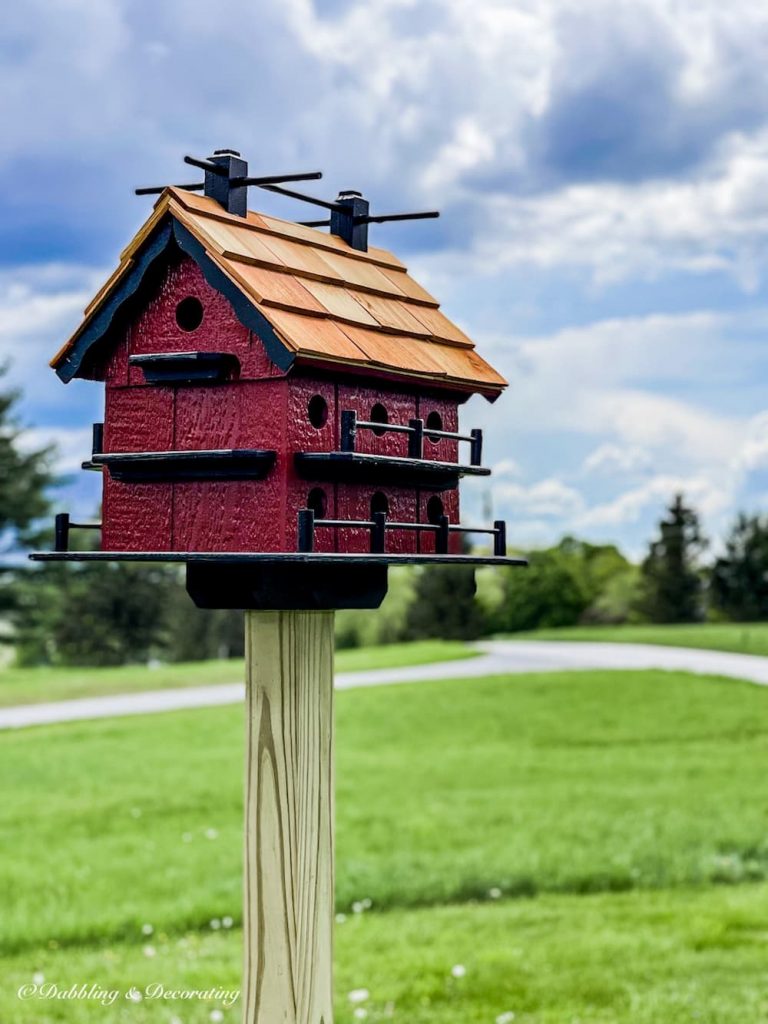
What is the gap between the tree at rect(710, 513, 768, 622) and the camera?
928 inches

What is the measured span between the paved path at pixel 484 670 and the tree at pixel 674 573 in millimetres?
4597

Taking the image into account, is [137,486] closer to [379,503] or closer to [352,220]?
[379,503]

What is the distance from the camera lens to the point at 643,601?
27.2 meters

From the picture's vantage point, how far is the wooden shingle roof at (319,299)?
3012 millimetres

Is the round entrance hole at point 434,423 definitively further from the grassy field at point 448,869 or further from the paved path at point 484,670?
the paved path at point 484,670

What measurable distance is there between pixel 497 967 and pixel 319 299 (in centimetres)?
383

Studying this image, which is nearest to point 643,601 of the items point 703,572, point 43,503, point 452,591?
point 703,572

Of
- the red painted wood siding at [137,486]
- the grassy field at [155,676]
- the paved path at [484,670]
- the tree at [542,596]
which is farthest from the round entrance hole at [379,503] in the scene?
the tree at [542,596]

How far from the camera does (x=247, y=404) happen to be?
10.1 ft

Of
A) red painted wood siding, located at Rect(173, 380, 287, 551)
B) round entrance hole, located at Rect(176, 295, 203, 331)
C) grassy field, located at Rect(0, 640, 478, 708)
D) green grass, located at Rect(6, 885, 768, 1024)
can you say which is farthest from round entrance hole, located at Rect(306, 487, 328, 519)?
grassy field, located at Rect(0, 640, 478, 708)

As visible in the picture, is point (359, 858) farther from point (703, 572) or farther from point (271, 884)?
point (703, 572)

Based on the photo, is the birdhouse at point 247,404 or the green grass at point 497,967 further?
the green grass at point 497,967

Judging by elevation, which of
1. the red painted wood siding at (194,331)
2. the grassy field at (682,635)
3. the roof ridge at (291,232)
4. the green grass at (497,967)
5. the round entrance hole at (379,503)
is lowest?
the green grass at (497,967)

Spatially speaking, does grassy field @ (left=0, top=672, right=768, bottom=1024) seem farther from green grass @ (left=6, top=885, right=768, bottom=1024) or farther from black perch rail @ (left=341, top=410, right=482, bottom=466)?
black perch rail @ (left=341, top=410, right=482, bottom=466)
